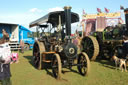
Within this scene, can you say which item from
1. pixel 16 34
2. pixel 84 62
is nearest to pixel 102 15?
pixel 16 34

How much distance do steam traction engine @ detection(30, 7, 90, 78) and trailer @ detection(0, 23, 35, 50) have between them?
28.0ft

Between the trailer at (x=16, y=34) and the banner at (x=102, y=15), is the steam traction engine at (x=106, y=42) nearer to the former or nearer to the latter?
the trailer at (x=16, y=34)

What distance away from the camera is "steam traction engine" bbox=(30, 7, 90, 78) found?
5027 millimetres

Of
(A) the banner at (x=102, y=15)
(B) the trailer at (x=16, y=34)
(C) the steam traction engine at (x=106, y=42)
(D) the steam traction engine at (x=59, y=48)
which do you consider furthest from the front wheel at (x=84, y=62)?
(A) the banner at (x=102, y=15)

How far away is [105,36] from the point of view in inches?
336

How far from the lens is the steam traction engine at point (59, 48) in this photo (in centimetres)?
503

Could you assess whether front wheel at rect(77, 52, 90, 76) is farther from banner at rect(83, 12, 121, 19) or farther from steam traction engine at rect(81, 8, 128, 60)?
banner at rect(83, 12, 121, 19)

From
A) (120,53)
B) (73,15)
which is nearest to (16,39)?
(73,15)

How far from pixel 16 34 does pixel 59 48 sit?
36.3 feet

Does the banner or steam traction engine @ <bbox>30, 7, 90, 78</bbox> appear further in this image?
the banner

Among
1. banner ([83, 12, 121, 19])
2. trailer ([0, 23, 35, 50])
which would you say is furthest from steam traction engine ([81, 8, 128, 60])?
banner ([83, 12, 121, 19])

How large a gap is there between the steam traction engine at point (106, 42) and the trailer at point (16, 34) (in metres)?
8.00

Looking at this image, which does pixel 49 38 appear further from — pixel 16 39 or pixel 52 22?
pixel 16 39

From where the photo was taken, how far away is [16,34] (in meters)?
15.2
